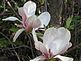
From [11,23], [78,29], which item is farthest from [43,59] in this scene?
[11,23]

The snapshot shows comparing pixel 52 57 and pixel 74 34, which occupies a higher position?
pixel 52 57

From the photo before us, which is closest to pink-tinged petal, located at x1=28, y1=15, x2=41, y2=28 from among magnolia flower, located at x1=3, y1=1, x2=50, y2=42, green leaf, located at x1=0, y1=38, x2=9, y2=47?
magnolia flower, located at x1=3, y1=1, x2=50, y2=42

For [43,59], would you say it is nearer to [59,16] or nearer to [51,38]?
[51,38]

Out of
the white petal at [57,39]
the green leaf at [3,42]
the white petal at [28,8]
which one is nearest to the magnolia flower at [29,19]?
the white petal at [28,8]

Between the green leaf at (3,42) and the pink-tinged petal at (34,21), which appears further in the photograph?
the green leaf at (3,42)

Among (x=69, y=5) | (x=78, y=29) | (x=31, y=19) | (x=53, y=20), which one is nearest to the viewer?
(x=31, y=19)

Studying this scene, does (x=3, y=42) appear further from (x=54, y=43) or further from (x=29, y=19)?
(x=54, y=43)

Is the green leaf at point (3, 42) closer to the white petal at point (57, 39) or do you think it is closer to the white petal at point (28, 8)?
the white petal at point (28, 8)

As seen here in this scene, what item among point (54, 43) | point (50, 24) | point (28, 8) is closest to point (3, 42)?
point (50, 24)
